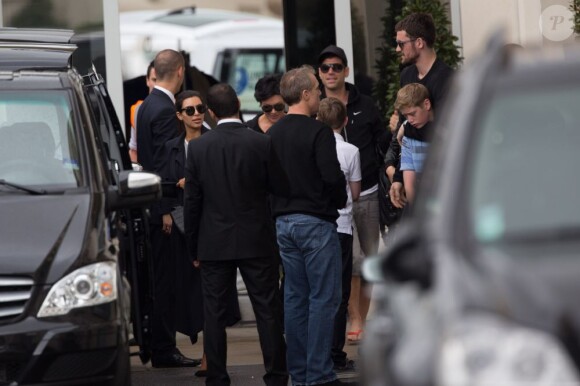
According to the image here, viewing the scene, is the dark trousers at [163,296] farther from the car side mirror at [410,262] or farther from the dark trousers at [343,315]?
the car side mirror at [410,262]

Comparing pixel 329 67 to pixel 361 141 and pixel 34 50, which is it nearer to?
pixel 361 141

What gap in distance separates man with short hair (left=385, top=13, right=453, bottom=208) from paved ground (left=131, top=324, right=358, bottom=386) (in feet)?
4.36

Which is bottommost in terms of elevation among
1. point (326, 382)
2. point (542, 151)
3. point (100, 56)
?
point (326, 382)

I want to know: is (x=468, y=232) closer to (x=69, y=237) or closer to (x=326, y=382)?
(x=69, y=237)

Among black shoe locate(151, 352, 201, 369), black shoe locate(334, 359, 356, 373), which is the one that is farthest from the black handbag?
black shoe locate(334, 359, 356, 373)

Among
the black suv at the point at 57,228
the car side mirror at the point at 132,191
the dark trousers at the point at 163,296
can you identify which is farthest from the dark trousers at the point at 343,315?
the car side mirror at the point at 132,191

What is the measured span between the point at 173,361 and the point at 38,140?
3.02m

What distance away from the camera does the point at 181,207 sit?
34.2 feet

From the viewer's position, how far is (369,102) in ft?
36.2

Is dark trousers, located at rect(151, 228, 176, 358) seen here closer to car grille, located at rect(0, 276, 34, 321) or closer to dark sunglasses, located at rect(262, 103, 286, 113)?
dark sunglasses, located at rect(262, 103, 286, 113)

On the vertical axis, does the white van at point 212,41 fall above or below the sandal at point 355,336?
above

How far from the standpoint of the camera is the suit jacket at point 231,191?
343 inches

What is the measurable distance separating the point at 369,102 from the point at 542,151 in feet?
21.1

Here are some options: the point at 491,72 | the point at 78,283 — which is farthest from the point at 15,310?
the point at 491,72
